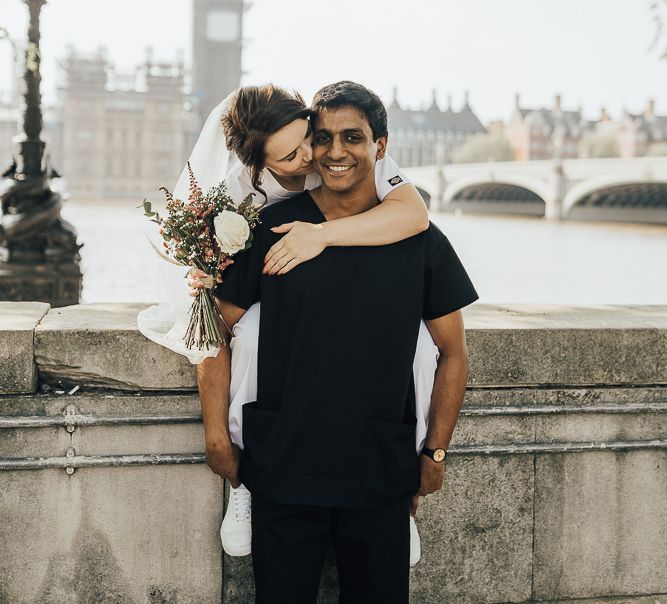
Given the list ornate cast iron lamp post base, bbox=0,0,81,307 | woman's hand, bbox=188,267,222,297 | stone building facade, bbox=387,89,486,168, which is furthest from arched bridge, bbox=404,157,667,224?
stone building facade, bbox=387,89,486,168

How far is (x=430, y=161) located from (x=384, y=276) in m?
102

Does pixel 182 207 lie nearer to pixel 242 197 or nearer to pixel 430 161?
pixel 242 197

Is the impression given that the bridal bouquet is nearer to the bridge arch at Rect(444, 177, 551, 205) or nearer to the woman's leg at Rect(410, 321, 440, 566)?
the woman's leg at Rect(410, 321, 440, 566)

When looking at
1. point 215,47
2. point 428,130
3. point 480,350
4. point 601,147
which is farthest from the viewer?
point 428,130

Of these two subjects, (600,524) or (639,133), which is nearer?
(600,524)

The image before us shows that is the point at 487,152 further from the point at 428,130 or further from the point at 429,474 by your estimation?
the point at 429,474

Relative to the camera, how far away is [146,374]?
2.19 metres

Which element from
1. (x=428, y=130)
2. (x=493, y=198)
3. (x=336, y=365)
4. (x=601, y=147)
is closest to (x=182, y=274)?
(x=336, y=365)

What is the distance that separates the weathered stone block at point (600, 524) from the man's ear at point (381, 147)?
→ 91 centimetres

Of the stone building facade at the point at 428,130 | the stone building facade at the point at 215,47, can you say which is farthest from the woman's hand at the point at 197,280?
the stone building facade at the point at 428,130

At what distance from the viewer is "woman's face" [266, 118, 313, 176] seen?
6.18 feet

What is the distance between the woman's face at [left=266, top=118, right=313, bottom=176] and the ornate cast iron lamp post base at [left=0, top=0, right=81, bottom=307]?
4.38 metres

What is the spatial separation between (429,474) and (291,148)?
0.76 metres

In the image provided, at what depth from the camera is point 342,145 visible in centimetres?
185
